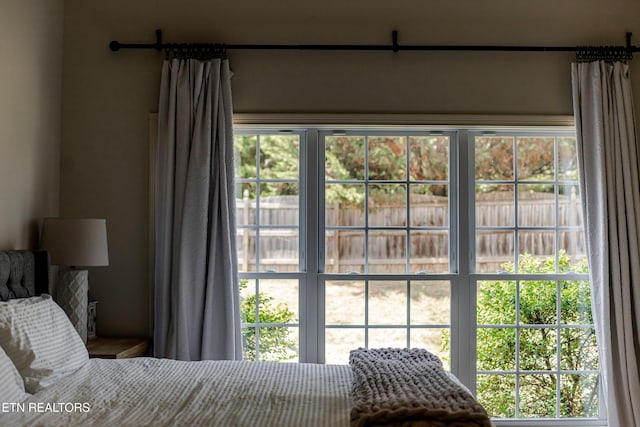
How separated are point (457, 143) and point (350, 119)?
70 centimetres

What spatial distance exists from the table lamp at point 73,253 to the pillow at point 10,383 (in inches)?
38.7

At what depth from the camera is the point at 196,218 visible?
357 centimetres

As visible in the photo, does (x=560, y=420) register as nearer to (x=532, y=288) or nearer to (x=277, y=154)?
(x=532, y=288)

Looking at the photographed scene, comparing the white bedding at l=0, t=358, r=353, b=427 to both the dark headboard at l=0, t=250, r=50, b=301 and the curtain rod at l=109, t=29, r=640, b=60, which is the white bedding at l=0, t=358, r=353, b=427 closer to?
the dark headboard at l=0, t=250, r=50, b=301

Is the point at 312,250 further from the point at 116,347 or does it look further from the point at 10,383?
the point at 10,383

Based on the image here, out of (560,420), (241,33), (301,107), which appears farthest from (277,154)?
(560,420)

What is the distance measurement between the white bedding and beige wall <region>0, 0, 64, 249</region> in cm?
103

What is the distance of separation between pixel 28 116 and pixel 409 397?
2.60 m

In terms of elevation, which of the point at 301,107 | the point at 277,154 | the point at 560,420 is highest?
the point at 301,107

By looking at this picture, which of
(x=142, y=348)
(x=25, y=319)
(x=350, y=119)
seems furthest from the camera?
(x=350, y=119)

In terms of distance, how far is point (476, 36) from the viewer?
12.3 ft

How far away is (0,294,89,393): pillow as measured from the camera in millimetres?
2377

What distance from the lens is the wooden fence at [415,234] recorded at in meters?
3.85

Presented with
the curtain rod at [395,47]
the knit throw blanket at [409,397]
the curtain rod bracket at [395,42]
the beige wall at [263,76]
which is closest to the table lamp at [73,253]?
the beige wall at [263,76]
